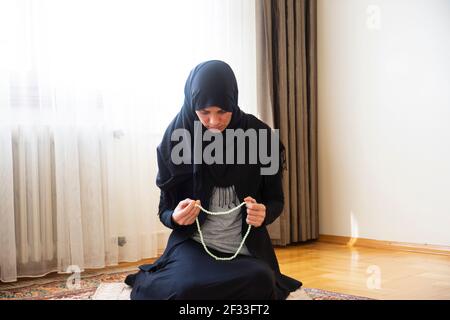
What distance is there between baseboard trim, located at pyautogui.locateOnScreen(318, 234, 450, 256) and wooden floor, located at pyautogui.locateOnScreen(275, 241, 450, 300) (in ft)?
0.15

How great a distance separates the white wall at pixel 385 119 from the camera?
3.34m

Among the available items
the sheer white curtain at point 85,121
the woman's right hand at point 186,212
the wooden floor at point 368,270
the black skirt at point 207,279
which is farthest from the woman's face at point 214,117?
the sheer white curtain at point 85,121

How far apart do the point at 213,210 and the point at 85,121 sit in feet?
3.97

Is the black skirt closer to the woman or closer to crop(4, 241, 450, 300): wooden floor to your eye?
the woman

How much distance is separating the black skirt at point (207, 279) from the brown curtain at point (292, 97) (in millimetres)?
1847

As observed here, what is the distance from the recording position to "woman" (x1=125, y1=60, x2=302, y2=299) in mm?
1778

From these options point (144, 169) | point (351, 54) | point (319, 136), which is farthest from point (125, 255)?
point (351, 54)

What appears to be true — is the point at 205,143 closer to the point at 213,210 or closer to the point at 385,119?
the point at 213,210

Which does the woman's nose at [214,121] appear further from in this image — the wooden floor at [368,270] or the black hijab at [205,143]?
the wooden floor at [368,270]

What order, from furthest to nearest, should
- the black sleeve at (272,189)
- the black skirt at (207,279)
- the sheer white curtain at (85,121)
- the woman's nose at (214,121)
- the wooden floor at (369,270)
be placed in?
the sheer white curtain at (85,121), the wooden floor at (369,270), the black sleeve at (272,189), the woman's nose at (214,121), the black skirt at (207,279)

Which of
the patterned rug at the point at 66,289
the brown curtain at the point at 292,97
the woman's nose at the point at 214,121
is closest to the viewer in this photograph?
the woman's nose at the point at 214,121

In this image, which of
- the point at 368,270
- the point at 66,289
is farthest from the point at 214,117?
the point at 368,270

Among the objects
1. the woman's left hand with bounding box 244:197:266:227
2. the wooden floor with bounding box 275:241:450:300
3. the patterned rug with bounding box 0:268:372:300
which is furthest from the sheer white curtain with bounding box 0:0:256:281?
the woman's left hand with bounding box 244:197:266:227
